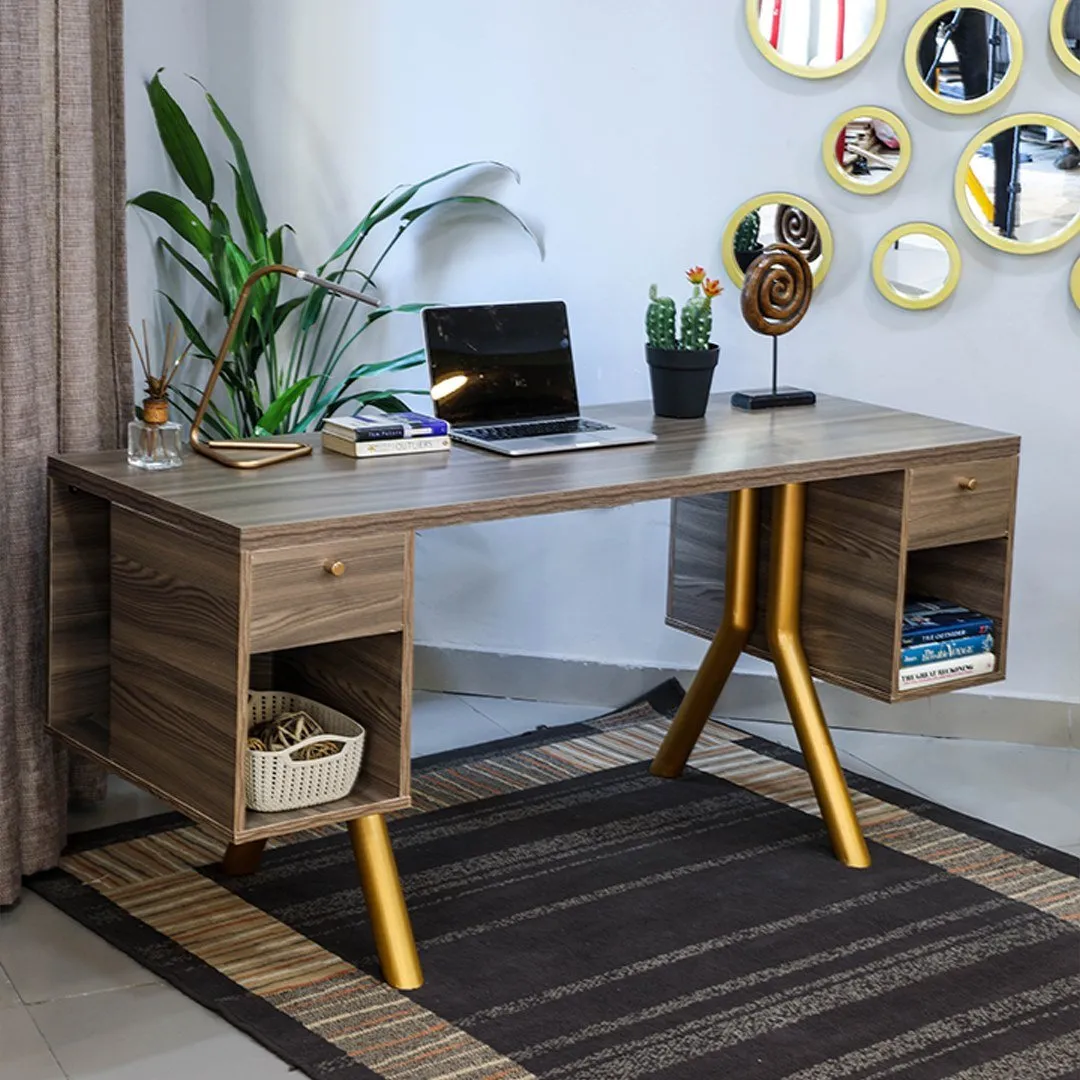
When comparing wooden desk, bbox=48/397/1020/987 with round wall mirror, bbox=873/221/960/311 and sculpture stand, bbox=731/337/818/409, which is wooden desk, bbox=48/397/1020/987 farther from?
round wall mirror, bbox=873/221/960/311

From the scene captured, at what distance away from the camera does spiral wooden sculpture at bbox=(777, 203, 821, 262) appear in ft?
12.0

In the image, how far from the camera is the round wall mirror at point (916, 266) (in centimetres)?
361

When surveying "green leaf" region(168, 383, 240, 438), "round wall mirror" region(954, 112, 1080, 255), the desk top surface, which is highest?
"round wall mirror" region(954, 112, 1080, 255)

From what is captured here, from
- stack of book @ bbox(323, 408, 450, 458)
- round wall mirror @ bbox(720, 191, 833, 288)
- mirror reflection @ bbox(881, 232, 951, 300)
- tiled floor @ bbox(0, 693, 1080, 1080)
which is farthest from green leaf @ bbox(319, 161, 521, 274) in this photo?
tiled floor @ bbox(0, 693, 1080, 1080)

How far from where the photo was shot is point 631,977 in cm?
262

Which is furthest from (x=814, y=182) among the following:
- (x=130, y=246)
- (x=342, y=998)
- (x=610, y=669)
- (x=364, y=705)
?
(x=342, y=998)

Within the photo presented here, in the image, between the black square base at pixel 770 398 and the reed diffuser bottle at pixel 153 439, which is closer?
the reed diffuser bottle at pixel 153 439

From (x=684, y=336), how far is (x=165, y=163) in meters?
1.22

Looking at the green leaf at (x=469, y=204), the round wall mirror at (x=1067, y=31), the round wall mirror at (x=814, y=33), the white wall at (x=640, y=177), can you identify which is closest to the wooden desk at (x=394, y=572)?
the white wall at (x=640, y=177)

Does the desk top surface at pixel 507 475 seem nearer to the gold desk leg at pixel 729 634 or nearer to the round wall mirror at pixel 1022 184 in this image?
the gold desk leg at pixel 729 634

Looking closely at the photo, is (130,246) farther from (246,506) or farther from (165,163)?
(246,506)

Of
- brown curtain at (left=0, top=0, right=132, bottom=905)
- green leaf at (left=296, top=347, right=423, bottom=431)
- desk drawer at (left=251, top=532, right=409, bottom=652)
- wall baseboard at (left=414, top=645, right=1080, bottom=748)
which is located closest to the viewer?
desk drawer at (left=251, top=532, right=409, bottom=652)

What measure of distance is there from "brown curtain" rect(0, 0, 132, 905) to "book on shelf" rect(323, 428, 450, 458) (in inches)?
17.2

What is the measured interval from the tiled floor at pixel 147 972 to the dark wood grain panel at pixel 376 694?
1.07ft
